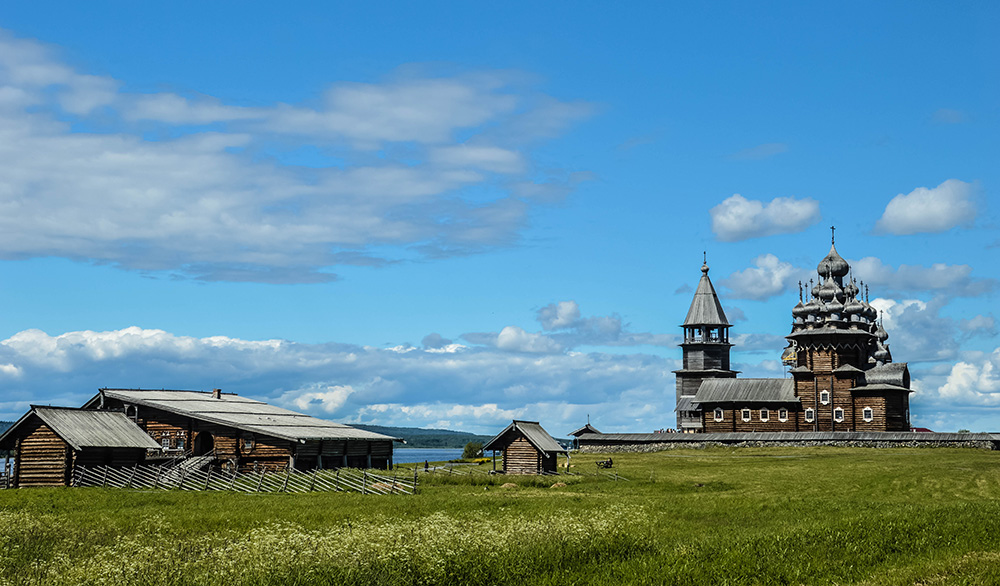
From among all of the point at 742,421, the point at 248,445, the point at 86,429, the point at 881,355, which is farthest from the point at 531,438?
the point at 881,355

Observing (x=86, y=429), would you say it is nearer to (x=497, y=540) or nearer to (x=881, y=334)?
(x=497, y=540)

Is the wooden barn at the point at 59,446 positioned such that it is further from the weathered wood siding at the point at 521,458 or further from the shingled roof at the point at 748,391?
the shingled roof at the point at 748,391

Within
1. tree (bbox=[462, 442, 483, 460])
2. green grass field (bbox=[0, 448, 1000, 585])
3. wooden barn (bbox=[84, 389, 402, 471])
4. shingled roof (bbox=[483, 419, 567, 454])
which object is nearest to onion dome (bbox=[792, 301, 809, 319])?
tree (bbox=[462, 442, 483, 460])

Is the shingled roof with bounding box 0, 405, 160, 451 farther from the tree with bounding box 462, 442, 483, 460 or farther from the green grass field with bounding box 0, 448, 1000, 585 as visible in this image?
the tree with bounding box 462, 442, 483, 460

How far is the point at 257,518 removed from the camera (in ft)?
90.4

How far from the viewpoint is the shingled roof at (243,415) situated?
A: 4944 cm

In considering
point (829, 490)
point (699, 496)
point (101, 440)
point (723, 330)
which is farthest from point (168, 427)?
point (723, 330)

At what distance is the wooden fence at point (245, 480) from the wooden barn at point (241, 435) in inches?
153

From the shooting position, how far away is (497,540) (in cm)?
1831

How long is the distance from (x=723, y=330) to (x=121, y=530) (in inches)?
3083

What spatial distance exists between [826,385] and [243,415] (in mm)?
49277

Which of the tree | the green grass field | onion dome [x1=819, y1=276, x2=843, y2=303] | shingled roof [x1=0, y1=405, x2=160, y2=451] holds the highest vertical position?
onion dome [x1=819, y1=276, x2=843, y2=303]

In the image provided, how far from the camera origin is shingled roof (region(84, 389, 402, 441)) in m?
49.4

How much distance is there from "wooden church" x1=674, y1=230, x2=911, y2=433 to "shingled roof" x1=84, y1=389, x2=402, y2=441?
128 feet
